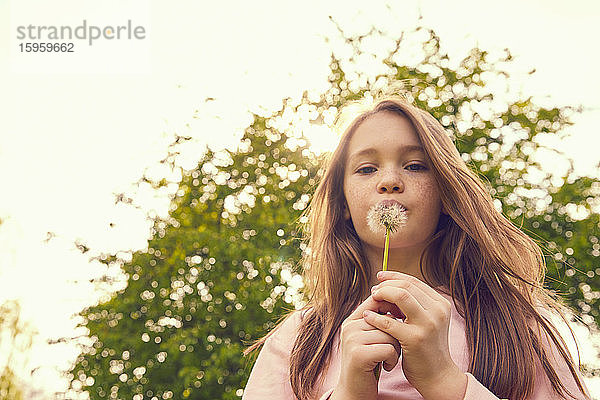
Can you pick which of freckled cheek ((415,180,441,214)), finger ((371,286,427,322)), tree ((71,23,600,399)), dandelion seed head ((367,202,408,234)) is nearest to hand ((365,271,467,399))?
finger ((371,286,427,322))

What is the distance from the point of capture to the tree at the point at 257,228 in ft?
23.5

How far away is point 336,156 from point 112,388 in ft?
20.6

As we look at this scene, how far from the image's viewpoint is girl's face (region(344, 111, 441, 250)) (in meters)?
1.63

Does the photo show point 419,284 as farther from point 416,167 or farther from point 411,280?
point 416,167

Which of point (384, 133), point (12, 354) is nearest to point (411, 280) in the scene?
point (384, 133)

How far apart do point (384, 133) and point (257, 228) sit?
5.96 metres

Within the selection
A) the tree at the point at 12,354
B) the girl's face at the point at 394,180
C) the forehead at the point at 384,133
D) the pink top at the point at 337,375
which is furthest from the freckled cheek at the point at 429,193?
the tree at the point at 12,354

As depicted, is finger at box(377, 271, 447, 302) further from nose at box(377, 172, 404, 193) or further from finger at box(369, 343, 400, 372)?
nose at box(377, 172, 404, 193)

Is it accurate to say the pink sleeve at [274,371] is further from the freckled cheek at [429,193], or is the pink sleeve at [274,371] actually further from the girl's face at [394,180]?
the freckled cheek at [429,193]

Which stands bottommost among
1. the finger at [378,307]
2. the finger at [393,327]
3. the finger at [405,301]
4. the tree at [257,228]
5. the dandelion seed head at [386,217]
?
the tree at [257,228]

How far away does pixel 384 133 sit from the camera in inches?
67.4

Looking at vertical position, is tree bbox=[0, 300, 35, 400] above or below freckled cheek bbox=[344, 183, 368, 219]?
below

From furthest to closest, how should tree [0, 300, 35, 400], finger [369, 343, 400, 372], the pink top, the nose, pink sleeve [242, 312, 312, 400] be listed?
tree [0, 300, 35, 400]
pink sleeve [242, 312, 312, 400]
the nose
the pink top
finger [369, 343, 400, 372]

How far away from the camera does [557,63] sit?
7391mm
